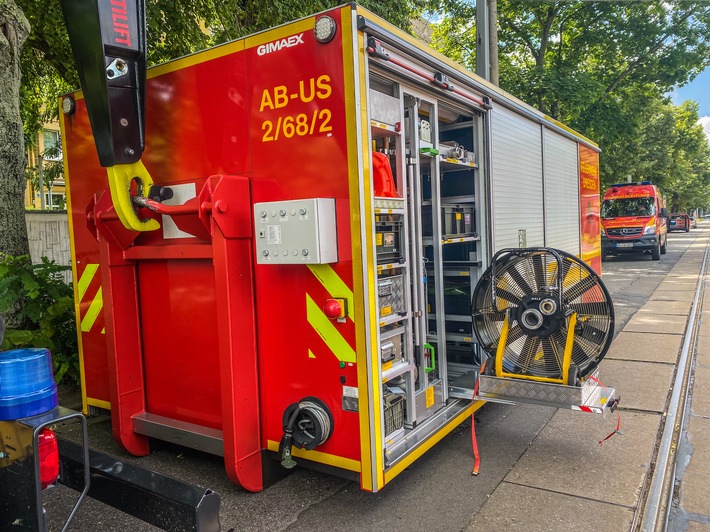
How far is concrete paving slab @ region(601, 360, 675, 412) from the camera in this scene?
16.9 ft

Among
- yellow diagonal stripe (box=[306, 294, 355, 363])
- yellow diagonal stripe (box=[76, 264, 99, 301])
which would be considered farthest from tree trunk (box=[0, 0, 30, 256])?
yellow diagonal stripe (box=[306, 294, 355, 363])

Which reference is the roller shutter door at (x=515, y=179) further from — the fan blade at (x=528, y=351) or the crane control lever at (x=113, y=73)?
the crane control lever at (x=113, y=73)

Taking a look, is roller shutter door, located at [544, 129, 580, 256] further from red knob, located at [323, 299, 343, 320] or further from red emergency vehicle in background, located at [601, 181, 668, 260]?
red emergency vehicle in background, located at [601, 181, 668, 260]

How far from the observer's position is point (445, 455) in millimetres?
4020

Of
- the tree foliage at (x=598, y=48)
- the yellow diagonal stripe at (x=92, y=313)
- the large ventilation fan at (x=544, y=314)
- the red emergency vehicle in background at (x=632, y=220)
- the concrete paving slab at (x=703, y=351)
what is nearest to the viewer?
the large ventilation fan at (x=544, y=314)

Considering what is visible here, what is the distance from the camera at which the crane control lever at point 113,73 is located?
280 centimetres

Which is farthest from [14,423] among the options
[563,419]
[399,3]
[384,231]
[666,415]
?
[399,3]

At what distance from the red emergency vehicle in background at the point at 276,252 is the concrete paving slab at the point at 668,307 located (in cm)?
710

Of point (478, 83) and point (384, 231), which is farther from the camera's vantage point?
point (478, 83)

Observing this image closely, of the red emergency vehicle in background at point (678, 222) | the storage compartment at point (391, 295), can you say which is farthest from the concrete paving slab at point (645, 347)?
the red emergency vehicle in background at point (678, 222)

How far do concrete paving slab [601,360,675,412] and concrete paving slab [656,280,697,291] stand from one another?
768 cm

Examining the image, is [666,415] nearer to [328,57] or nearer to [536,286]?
[536,286]

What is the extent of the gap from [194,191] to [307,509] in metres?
2.06

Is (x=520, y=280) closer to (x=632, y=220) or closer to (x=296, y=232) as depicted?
(x=296, y=232)
